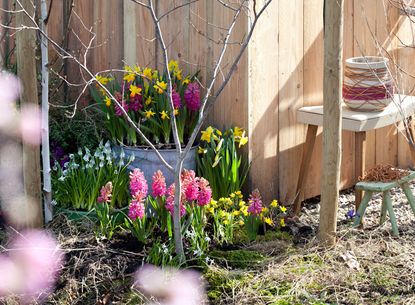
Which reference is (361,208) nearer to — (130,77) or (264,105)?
(264,105)

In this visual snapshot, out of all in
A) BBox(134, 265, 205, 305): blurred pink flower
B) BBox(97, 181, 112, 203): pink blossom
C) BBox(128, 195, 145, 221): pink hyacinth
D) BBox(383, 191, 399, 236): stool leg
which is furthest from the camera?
BBox(383, 191, 399, 236): stool leg

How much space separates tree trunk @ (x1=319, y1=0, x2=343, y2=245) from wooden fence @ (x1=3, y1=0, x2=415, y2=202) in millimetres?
704

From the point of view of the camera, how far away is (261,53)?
4945mm

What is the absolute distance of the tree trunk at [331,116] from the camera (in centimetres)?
416

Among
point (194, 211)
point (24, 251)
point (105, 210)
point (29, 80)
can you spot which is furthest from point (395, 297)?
point (29, 80)

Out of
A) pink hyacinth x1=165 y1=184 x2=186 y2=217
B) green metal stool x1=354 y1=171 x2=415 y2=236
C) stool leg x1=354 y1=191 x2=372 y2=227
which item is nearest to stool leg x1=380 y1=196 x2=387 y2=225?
green metal stool x1=354 y1=171 x2=415 y2=236

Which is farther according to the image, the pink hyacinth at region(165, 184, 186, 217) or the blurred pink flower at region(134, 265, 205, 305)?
the pink hyacinth at region(165, 184, 186, 217)

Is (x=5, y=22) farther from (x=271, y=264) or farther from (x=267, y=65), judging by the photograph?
(x=271, y=264)

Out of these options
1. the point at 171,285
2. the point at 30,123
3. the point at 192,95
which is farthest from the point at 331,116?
the point at 30,123

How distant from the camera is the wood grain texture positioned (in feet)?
16.6

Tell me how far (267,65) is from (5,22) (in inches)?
81.4

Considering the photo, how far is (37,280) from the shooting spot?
13.4ft

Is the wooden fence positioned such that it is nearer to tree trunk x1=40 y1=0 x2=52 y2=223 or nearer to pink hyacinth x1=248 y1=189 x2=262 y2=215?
tree trunk x1=40 y1=0 x2=52 y2=223

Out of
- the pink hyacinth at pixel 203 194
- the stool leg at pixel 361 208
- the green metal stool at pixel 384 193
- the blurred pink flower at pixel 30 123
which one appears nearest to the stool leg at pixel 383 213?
the green metal stool at pixel 384 193
